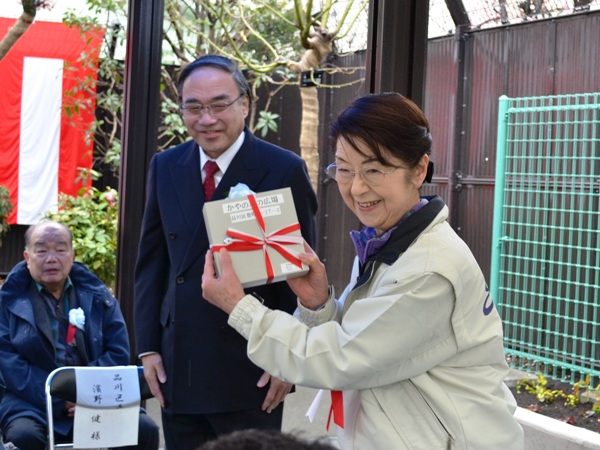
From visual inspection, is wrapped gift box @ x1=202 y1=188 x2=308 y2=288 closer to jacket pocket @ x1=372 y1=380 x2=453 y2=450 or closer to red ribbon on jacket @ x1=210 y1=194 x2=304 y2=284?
red ribbon on jacket @ x1=210 y1=194 x2=304 y2=284

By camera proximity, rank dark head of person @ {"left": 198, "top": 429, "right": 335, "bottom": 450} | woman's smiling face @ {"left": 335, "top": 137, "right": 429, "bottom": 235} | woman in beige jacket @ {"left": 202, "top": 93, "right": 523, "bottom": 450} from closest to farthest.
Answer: dark head of person @ {"left": 198, "top": 429, "right": 335, "bottom": 450}
woman in beige jacket @ {"left": 202, "top": 93, "right": 523, "bottom": 450}
woman's smiling face @ {"left": 335, "top": 137, "right": 429, "bottom": 235}

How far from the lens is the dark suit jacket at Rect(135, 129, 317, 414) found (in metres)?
2.61

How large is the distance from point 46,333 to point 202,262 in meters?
1.57

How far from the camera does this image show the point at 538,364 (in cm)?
570

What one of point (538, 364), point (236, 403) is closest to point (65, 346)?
point (236, 403)

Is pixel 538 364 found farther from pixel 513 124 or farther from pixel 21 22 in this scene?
pixel 21 22

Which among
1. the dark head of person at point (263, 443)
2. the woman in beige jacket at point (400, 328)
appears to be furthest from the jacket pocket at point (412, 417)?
the dark head of person at point (263, 443)

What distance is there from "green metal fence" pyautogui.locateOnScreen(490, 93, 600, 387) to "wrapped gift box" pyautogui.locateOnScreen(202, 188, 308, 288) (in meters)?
3.59

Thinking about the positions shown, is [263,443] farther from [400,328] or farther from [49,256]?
[49,256]

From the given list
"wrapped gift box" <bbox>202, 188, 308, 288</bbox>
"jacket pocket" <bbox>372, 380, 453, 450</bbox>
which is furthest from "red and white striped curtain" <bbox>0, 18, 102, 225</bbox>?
"jacket pocket" <bbox>372, 380, 453, 450</bbox>

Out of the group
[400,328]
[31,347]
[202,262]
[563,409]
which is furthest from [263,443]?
[563,409]

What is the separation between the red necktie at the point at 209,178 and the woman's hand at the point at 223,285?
687 millimetres

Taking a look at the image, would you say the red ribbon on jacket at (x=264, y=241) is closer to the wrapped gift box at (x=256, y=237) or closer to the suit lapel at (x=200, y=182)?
the wrapped gift box at (x=256, y=237)

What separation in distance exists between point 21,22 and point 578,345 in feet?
12.8
